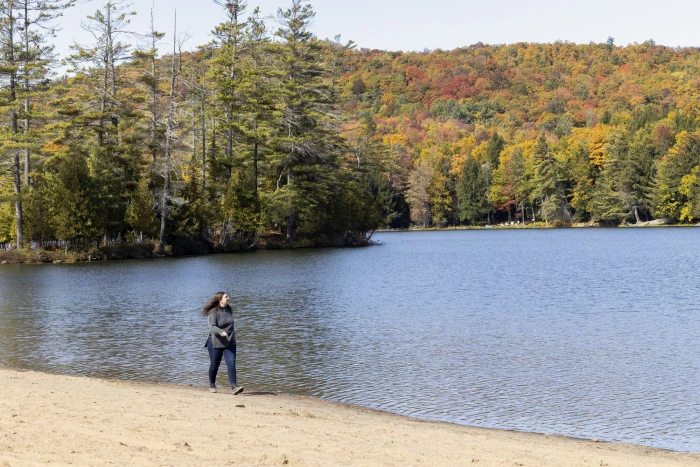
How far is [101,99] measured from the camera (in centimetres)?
5297

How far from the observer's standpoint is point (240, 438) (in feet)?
28.2

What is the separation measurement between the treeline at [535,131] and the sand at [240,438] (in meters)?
73.5

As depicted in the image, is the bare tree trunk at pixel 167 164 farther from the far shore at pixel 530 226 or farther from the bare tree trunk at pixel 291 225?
the far shore at pixel 530 226

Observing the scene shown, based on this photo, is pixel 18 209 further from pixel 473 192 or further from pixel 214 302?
pixel 473 192

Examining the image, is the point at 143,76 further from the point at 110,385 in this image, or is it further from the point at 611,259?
the point at 110,385

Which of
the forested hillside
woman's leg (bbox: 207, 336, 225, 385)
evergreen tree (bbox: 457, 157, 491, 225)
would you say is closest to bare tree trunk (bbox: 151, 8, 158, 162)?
the forested hillside

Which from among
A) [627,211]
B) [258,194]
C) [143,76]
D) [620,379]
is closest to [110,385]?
[620,379]

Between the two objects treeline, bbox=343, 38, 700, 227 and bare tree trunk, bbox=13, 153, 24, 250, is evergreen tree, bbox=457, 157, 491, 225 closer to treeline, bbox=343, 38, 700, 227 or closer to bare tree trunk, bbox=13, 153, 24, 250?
treeline, bbox=343, 38, 700, 227

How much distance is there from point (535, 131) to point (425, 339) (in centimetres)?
12358

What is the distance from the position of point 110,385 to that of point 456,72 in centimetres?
16838

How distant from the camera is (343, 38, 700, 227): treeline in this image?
106 meters

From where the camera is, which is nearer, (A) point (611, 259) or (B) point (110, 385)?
(B) point (110, 385)

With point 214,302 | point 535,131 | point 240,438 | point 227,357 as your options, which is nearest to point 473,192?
point 535,131

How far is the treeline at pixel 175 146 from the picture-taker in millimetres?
48031
